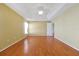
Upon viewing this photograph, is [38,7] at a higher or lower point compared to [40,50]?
higher

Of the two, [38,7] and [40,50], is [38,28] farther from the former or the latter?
[40,50]

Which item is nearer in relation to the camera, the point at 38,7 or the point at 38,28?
the point at 38,7

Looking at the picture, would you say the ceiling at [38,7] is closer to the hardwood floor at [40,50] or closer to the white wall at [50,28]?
the hardwood floor at [40,50]

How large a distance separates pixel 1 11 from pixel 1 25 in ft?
1.94

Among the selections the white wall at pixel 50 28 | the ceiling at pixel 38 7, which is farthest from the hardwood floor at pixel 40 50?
the white wall at pixel 50 28

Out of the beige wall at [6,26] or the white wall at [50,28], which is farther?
the white wall at [50,28]

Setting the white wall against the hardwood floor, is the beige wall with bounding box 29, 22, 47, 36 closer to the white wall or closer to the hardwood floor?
the white wall

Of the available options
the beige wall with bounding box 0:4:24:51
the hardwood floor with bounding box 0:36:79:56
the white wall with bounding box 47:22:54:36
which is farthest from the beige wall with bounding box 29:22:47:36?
the hardwood floor with bounding box 0:36:79:56

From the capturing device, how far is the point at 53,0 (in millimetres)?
2068

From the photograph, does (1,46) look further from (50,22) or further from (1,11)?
(50,22)

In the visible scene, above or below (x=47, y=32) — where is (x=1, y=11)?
above

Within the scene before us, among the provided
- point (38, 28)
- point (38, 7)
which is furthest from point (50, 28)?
point (38, 7)

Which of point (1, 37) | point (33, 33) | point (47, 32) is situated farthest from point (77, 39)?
point (33, 33)

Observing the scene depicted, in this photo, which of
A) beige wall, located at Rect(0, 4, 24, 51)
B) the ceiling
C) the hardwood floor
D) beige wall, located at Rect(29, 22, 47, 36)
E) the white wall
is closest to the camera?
the hardwood floor
